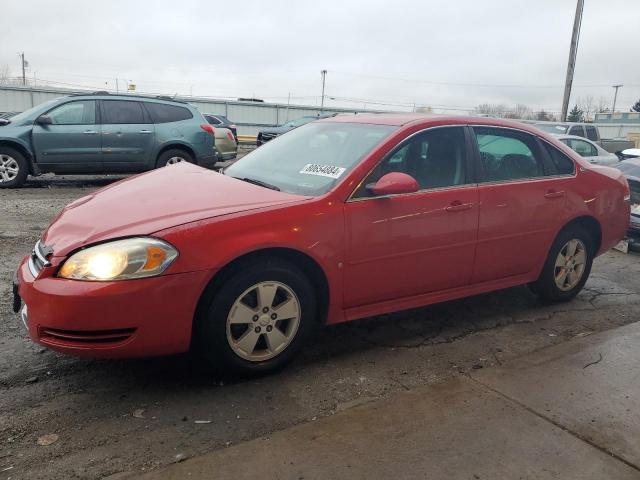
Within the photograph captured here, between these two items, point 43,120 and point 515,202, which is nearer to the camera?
point 515,202

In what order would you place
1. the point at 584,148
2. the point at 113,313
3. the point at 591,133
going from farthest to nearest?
the point at 591,133
the point at 584,148
the point at 113,313

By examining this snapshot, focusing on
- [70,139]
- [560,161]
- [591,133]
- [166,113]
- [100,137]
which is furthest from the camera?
[591,133]

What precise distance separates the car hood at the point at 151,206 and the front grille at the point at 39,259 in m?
0.05

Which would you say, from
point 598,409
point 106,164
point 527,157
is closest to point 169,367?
point 598,409

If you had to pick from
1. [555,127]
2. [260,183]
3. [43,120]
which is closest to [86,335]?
[260,183]

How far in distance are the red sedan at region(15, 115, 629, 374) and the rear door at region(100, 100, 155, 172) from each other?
250 inches

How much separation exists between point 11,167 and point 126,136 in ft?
6.37

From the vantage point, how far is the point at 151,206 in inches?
127

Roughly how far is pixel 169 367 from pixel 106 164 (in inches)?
299

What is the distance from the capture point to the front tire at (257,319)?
A: 304cm

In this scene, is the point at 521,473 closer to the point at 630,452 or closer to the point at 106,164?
the point at 630,452

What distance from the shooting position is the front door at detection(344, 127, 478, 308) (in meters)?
3.52

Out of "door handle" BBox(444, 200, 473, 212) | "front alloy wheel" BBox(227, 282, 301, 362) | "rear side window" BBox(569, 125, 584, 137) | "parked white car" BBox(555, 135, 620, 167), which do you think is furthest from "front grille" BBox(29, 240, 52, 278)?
"rear side window" BBox(569, 125, 584, 137)

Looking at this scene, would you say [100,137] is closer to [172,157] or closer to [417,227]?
[172,157]
